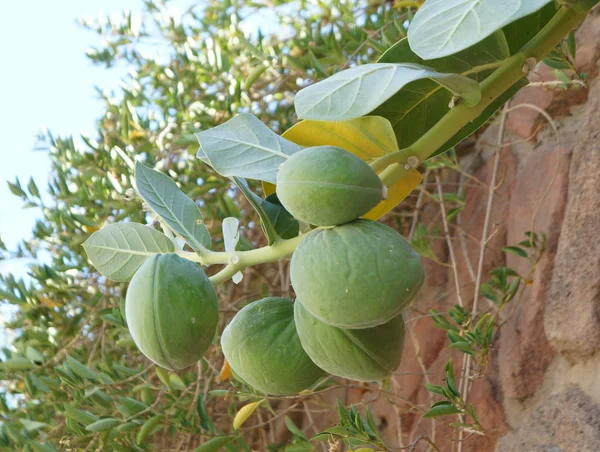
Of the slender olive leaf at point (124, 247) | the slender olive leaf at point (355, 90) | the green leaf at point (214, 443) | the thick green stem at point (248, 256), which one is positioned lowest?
the green leaf at point (214, 443)

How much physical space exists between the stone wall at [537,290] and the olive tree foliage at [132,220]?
0.37 m

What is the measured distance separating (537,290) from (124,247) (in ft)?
2.63

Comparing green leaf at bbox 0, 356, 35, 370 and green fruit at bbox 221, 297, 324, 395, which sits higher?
green fruit at bbox 221, 297, 324, 395

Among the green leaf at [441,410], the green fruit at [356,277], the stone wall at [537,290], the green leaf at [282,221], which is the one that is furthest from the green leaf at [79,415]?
the green fruit at [356,277]

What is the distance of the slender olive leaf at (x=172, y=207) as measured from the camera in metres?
0.80

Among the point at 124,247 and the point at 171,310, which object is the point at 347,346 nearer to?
the point at 171,310

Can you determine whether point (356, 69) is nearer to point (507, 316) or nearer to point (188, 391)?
point (507, 316)

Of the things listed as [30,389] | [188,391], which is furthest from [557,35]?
[30,389]

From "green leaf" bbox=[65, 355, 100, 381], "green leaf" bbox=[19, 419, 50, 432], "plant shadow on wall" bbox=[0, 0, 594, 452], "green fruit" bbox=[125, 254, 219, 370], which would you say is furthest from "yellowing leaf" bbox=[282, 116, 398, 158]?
"green leaf" bbox=[19, 419, 50, 432]

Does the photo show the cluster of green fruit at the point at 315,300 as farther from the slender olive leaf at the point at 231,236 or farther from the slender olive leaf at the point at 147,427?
the slender olive leaf at the point at 147,427

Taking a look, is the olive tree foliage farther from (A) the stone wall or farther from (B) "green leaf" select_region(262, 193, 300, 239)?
(B) "green leaf" select_region(262, 193, 300, 239)

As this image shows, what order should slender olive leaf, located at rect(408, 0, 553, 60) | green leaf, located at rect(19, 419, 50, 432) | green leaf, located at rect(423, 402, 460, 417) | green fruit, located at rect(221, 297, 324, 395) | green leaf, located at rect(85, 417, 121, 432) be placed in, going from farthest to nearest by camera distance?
green leaf, located at rect(19, 419, 50, 432), green leaf, located at rect(85, 417, 121, 432), green leaf, located at rect(423, 402, 460, 417), green fruit, located at rect(221, 297, 324, 395), slender olive leaf, located at rect(408, 0, 553, 60)

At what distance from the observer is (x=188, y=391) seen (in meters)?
1.57

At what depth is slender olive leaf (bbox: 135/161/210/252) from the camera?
805 millimetres
